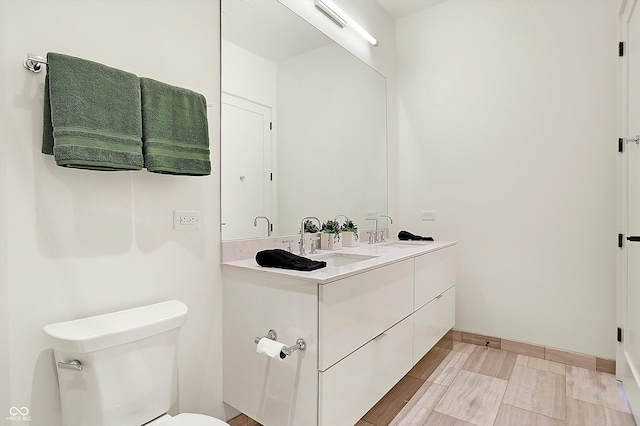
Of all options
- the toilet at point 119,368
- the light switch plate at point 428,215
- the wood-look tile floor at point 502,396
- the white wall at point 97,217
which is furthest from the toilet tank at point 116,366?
the light switch plate at point 428,215

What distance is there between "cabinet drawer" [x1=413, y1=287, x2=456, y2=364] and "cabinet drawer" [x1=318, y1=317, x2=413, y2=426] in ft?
0.42

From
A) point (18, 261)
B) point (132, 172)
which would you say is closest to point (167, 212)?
point (132, 172)

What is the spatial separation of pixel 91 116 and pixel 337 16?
192cm

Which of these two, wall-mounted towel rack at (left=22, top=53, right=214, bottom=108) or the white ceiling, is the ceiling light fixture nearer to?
the white ceiling

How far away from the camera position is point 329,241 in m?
2.28

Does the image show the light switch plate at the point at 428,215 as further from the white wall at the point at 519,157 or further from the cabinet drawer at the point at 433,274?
the cabinet drawer at the point at 433,274

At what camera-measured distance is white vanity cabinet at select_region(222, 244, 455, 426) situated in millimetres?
1354

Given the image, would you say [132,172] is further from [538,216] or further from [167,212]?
[538,216]

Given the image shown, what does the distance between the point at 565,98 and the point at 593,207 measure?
79 centimetres

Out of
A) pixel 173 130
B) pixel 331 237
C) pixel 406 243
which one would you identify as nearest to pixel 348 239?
pixel 331 237

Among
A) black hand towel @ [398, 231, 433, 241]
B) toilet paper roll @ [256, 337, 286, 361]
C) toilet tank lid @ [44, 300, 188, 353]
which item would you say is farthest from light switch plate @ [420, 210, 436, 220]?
toilet tank lid @ [44, 300, 188, 353]

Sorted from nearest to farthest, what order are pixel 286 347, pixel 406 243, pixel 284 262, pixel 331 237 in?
pixel 286 347 < pixel 284 262 < pixel 331 237 < pixel 406 243

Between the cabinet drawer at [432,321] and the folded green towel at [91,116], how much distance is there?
1747mm

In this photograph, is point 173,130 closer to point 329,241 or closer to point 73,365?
point 73,365
